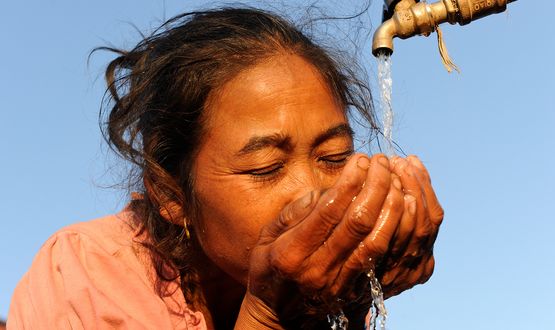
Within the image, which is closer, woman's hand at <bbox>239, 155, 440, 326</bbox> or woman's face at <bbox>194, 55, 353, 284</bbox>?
woman's hand at <bbox>239, 155, 440, 326</bbox>

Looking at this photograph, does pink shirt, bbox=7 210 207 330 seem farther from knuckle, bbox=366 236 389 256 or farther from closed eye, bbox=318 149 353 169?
knuckle, bbox=366 236 389 256

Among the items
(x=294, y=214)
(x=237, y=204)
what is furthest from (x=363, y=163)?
(x=237, y=204)

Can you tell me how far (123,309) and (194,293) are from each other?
456 millimetres

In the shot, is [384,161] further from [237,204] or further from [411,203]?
[237,204]

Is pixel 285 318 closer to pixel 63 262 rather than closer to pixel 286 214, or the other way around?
pixel 286 214

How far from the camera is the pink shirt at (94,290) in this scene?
3.36 m

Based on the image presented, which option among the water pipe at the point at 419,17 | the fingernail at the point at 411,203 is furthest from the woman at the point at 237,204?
the water pipe at the point at 419,17

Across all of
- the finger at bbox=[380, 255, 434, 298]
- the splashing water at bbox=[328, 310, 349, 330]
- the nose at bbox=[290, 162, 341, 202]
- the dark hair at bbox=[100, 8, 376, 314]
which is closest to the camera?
the finger at bbox=[380, 255, 434, 298]

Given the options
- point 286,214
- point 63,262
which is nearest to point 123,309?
point 63,262

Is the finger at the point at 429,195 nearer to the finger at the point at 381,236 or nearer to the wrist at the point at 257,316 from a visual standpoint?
the finger at the point at 381,236

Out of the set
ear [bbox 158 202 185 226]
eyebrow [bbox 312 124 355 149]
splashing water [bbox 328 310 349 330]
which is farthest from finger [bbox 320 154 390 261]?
ear [bbox 158 202 185 226]

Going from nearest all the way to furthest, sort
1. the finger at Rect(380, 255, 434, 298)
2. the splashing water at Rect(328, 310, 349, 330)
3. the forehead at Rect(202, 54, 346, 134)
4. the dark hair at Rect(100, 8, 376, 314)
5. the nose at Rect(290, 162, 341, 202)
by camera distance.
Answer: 1. the finger at Rect(380, 255, 434, 298)
2. the splashing water at Rect(328, 310, 349, 330)
3. the nose at Rect(290, 162, 341, 202)
4. the forehead at Rect(202, 54, 346, 134)
5. the dark hair at Rect(100, 8, 376, 314)

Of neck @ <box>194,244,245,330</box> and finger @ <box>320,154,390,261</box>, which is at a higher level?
finger @ <box>320,154,390,261</box>

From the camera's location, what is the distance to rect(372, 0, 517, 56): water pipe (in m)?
3.88
